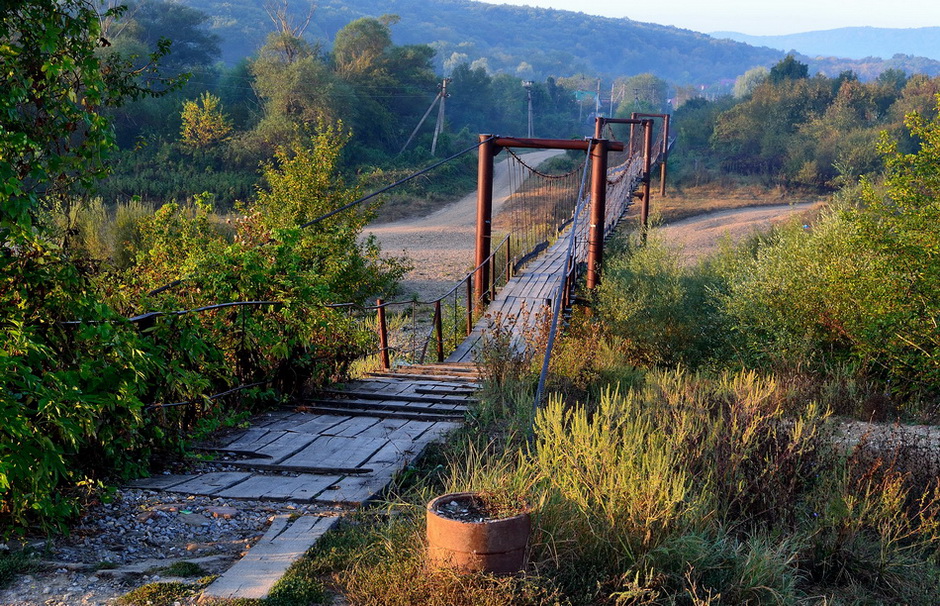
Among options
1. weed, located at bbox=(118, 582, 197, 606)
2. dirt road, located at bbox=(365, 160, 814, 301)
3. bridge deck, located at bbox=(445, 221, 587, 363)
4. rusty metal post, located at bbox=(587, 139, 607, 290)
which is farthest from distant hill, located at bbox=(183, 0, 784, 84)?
weed, located at bbox=(118, 582, 197, 606)

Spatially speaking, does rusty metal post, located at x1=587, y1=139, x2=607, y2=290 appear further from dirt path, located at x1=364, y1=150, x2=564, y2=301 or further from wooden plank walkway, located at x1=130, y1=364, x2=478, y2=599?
dirt path, located at x1=364, y1=150, x2=564, y2=301

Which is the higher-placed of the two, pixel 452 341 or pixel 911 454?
pixel 911 454

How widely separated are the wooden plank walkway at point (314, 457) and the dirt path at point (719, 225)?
1745 cm

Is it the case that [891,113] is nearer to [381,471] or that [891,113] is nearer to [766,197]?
[766,197]

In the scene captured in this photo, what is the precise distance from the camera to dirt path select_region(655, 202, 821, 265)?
79.4ft

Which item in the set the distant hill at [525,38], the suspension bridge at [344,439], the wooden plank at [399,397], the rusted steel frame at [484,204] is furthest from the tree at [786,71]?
the distant hill at [525,38]

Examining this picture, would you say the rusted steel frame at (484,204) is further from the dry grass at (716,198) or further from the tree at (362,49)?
the tree at (362,49)

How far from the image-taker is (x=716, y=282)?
1243cm

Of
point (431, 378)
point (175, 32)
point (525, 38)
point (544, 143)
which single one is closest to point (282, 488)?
point (431, 378)

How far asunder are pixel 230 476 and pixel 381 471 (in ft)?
2.54

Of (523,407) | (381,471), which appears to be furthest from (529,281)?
(381,471)

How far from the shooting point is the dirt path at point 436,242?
20.7 meters

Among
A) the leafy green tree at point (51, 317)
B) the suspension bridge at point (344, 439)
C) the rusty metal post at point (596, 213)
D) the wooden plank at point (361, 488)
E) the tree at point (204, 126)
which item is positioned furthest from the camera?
the tree at point (204, 126)

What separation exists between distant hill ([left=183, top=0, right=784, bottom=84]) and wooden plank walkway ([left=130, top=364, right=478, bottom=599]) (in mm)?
100372
